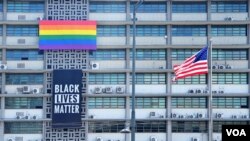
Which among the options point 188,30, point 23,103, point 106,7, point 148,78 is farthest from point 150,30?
point 23,103

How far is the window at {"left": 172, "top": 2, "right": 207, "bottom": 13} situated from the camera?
47.6m

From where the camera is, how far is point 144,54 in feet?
155

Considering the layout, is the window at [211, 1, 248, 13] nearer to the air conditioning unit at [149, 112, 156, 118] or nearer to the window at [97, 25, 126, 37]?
the window at [97, 25, 126, 37]

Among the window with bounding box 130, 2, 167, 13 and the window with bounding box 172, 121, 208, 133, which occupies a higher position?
the window with bounding box 130, 2, 167, 13

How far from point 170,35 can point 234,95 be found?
808 cm

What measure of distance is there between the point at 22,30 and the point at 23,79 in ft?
14.9

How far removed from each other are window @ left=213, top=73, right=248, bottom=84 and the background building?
3.6 inches

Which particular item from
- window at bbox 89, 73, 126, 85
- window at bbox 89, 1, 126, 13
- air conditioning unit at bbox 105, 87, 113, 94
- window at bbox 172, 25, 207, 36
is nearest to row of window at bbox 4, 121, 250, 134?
air conditioning unit at bbox 105, 87, 113, 94

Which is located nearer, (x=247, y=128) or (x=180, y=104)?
(x=247, y=128)

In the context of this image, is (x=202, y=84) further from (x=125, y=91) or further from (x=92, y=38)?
(x=92, y=38)

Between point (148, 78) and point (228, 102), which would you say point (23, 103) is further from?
point (228, 102)

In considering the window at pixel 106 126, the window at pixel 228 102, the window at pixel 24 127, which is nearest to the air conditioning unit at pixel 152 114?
the window at pixel 106 126

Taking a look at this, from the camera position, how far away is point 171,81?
47.0 meters

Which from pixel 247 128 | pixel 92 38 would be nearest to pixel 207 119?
pixel 92 38
